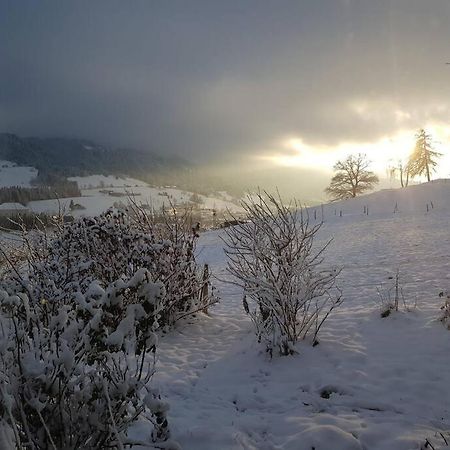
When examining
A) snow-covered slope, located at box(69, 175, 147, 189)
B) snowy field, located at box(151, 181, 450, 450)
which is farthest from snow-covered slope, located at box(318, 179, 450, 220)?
snow-covered slope, located at box(69, 175, 147, 189)

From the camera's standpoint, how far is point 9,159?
18838cm

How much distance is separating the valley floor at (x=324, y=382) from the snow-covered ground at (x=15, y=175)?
142m

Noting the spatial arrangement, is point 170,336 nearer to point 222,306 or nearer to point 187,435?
point 222,306

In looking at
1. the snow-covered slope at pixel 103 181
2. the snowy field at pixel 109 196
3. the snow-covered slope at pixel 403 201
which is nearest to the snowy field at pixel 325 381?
the snow-covered slope at pixel 403 201

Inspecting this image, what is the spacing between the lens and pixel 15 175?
150250 millimetres

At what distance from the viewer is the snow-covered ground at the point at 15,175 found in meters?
136

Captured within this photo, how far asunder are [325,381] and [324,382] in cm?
2

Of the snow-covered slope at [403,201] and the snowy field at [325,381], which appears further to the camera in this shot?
the snow-covered slope at [403,201]

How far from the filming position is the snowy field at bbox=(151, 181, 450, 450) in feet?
10.7

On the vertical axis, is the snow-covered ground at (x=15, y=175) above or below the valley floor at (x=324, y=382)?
above

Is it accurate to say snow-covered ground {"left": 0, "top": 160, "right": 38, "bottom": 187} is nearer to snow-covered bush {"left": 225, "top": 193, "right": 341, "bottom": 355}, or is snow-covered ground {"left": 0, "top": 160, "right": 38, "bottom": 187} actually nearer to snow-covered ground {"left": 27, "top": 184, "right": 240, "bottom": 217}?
snow-covered ground {"left": 27, "top": 184, "right": 240, "bottom": 217}

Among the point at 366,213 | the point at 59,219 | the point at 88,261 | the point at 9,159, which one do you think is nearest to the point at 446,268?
the point at 88,261

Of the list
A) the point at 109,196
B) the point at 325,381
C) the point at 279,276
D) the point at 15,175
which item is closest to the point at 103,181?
the point at 15,175

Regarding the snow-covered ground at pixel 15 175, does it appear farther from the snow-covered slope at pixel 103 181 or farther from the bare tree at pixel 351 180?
the bare tree at pixel 351 180
